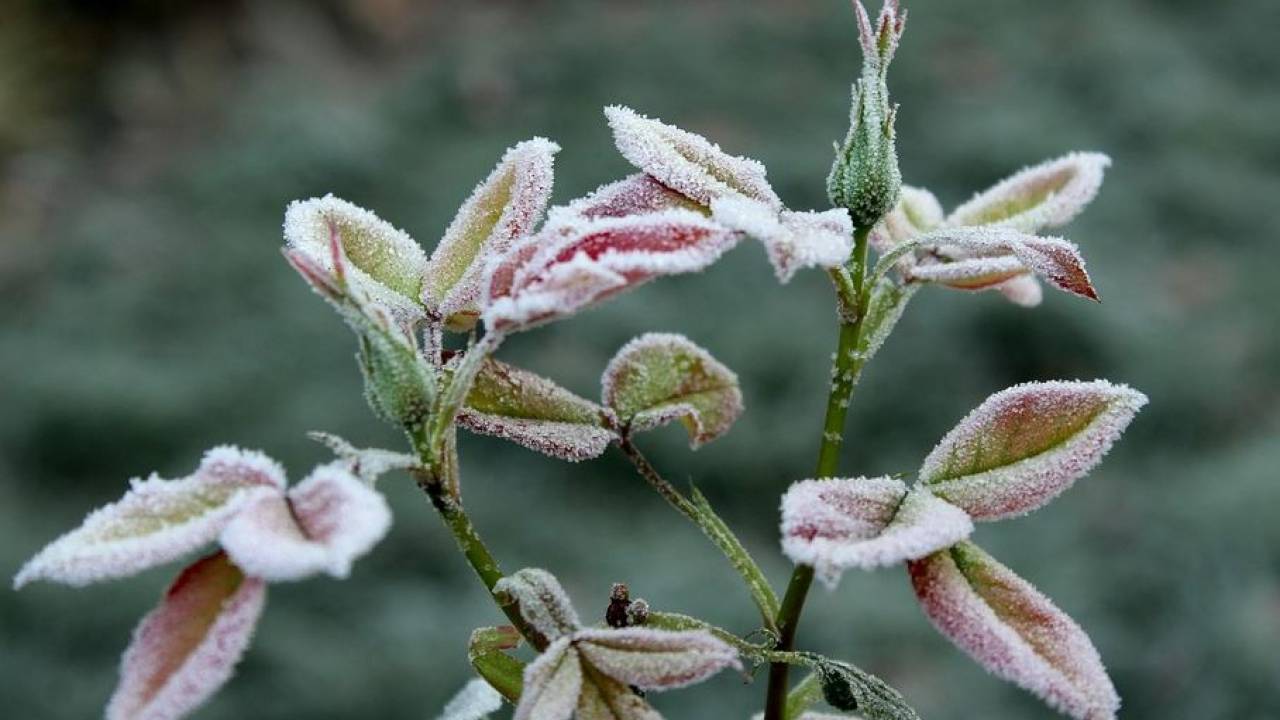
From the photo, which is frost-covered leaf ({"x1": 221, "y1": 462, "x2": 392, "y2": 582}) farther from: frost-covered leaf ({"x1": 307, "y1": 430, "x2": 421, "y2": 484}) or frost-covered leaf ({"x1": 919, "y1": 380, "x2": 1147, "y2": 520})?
frost-covered leaf ({"x1": 919, "y1": 380, "x2": 1147, "y2": 520})

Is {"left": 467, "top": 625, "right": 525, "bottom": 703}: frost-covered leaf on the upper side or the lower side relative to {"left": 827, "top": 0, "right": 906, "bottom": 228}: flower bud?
lower

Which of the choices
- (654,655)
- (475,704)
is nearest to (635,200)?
(654,655)

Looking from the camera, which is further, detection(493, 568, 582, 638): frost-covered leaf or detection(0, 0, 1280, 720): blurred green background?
detection(0, 0, 1280, 720): blurred green background

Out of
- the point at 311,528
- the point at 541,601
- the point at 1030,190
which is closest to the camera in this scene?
the point at 311,528

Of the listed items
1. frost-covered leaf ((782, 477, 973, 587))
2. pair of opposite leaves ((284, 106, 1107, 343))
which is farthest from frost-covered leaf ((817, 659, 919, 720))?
pair of opposite leaves ((284, 106, 1107, 343))

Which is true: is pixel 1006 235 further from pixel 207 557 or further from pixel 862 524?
pixel 207 557

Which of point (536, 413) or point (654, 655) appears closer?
point (654, 655)
